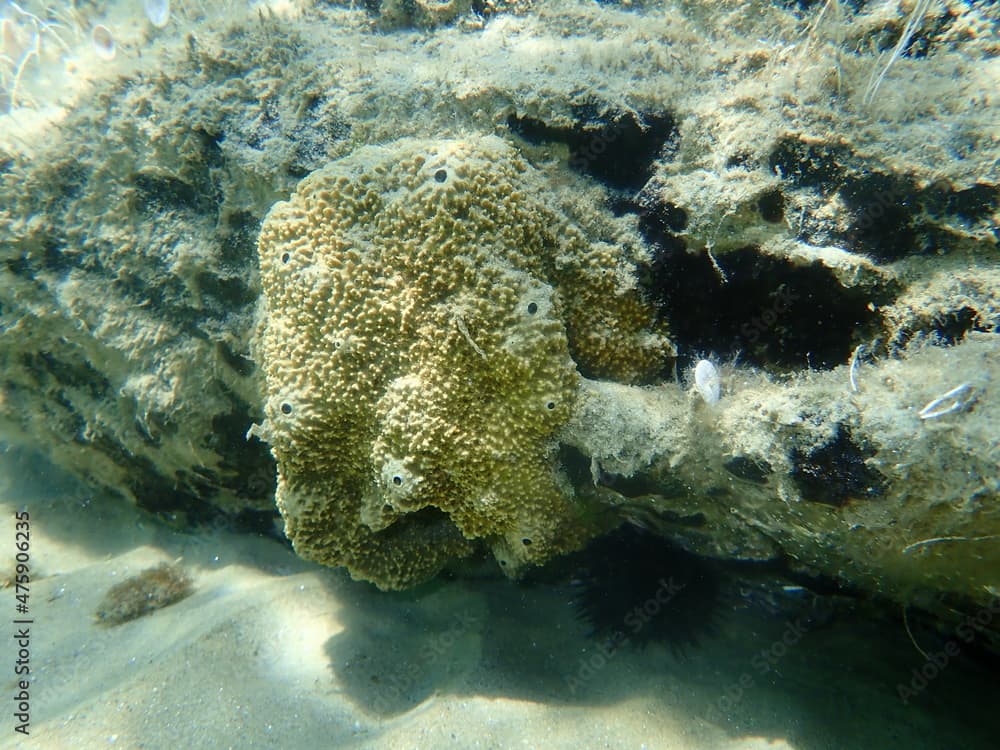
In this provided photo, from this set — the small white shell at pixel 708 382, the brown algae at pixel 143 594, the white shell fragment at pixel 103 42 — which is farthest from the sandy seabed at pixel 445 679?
the white shell fragment at pixel 103 42

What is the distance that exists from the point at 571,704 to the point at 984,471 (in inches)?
90.0

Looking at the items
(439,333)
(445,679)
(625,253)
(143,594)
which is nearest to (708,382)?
(625,253)

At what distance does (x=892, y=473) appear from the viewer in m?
1.91

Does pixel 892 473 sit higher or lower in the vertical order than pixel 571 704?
higher

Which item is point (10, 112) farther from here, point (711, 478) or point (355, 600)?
point (711, 478)

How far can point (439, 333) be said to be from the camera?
2.45 metres

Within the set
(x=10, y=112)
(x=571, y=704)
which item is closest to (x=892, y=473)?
(x=571, y=704)

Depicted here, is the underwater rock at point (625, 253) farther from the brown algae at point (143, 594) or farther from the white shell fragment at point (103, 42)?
the brown algae at point (143, 594)

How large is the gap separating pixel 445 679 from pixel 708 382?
237cm

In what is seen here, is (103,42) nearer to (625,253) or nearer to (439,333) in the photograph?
(439,333)

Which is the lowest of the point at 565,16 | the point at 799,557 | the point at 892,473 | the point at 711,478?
the point at 799,557

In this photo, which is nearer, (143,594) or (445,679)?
(445,679)

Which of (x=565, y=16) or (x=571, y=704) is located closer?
(x=571, y=704)

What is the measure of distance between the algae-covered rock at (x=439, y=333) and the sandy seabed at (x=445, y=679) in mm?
910
